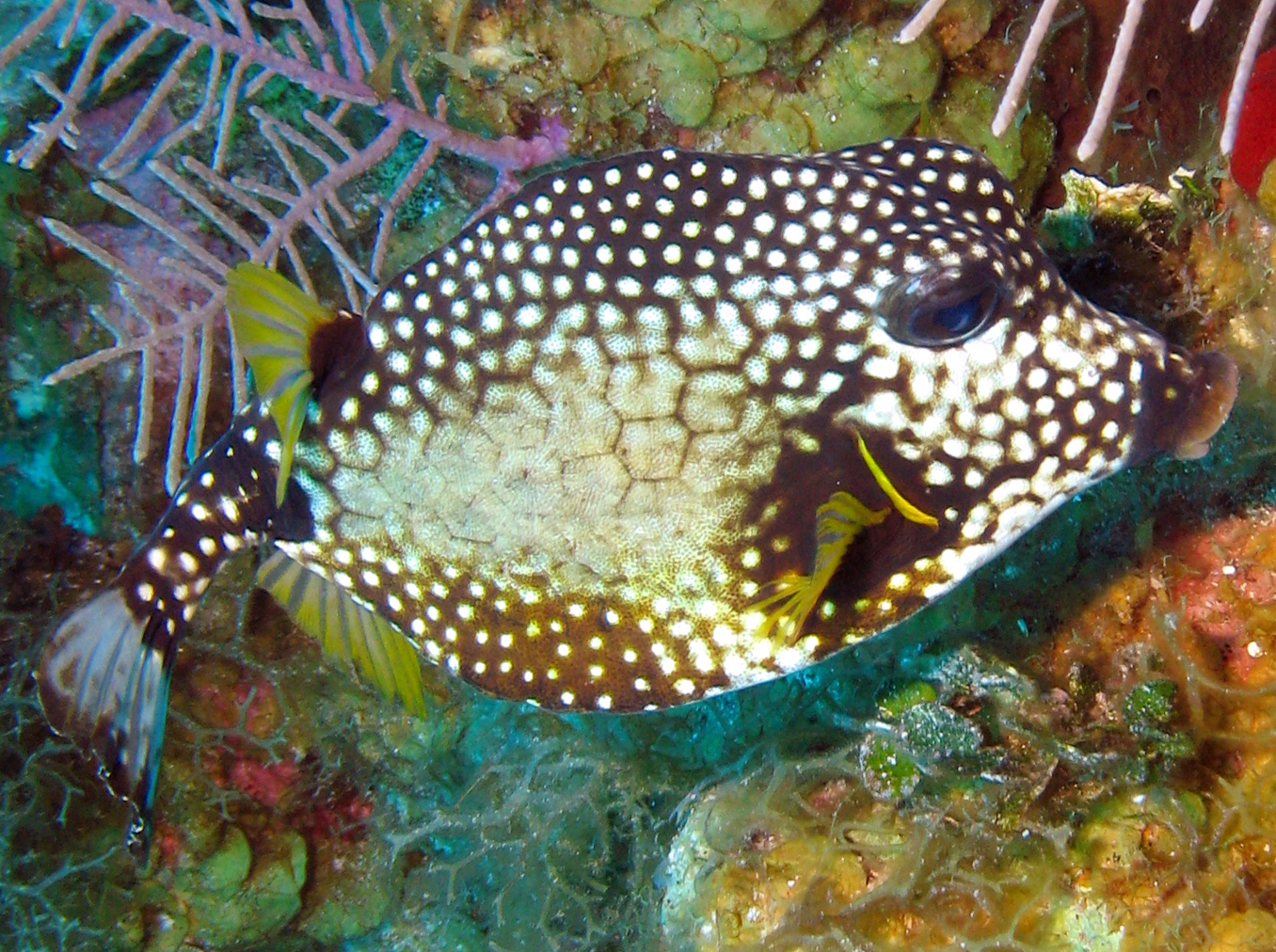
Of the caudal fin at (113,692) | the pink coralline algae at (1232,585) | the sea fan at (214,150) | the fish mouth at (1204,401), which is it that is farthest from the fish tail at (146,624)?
the pink coralline algae at (1232,585)

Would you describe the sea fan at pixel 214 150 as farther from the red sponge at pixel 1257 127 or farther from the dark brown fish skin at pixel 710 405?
the red sponge at pixel 1257 127

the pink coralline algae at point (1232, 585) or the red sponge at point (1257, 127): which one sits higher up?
the red sponge at point (1257, 127)

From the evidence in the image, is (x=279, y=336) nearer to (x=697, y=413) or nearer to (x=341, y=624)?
(x=341, y=624)

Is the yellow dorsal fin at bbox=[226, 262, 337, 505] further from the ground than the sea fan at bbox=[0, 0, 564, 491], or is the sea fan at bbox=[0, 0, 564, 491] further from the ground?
the sea fan at bbox=[0, 0, 564, 491]

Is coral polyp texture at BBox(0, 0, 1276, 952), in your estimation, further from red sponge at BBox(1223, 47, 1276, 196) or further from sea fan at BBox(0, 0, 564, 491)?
red sponge at BBox(1223, 47, 1276, 196)

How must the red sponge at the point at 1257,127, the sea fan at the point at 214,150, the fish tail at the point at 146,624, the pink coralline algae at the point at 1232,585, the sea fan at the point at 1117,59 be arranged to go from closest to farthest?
→ 1. the sea fan at the point at 1117,59
2. the fish tail at the point at 146,624
3. the red sponge at the point at 1257,127
4. the pink coralline algae at the point at 1232,585
5. the sea fan at the point at 214,150

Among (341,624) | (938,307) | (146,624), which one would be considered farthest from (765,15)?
(146,624)

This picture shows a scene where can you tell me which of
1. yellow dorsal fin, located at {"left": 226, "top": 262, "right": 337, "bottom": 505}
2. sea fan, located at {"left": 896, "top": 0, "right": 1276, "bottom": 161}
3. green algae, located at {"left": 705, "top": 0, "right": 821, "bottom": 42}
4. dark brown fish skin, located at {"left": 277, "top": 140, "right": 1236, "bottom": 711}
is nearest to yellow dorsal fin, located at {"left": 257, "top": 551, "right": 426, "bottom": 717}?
dark brown fish skin, located at {"left": 277, "top": 140, "right": 1236, "bottom": 711}
